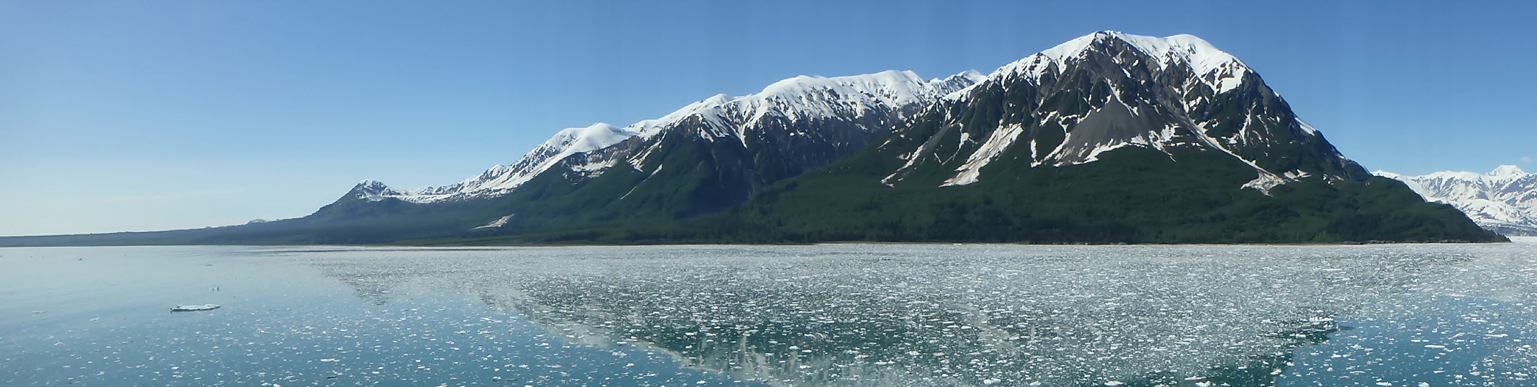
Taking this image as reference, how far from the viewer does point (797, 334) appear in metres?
42.2

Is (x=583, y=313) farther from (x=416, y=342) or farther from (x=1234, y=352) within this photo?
(x=1234, y=352)

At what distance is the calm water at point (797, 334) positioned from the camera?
3203 cm

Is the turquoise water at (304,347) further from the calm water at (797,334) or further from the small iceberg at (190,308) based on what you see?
the small iceberg at (190,308)

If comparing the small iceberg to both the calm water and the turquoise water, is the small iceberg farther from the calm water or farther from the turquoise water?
the calm water

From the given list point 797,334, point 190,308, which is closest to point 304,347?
point 797,334

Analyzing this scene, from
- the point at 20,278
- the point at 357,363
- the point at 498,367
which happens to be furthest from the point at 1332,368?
the point at 20,278

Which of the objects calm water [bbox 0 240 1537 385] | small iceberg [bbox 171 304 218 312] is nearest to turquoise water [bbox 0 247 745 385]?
calm water [bbox 0 240 1537 385]

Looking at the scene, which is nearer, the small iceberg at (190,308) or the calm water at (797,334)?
the calm water at (797,334)

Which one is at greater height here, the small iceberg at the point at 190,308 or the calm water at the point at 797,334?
the small iceberg at the point at 190,308

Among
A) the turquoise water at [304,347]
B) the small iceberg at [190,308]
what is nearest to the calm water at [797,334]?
the turquoise water at [304,347]

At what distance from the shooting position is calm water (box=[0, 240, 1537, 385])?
32.0 m

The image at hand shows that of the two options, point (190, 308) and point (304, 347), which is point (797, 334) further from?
point (190, 308)

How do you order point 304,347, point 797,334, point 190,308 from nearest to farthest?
point 304,347, point 797,334, point 190,308

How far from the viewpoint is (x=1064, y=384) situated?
29.4m
